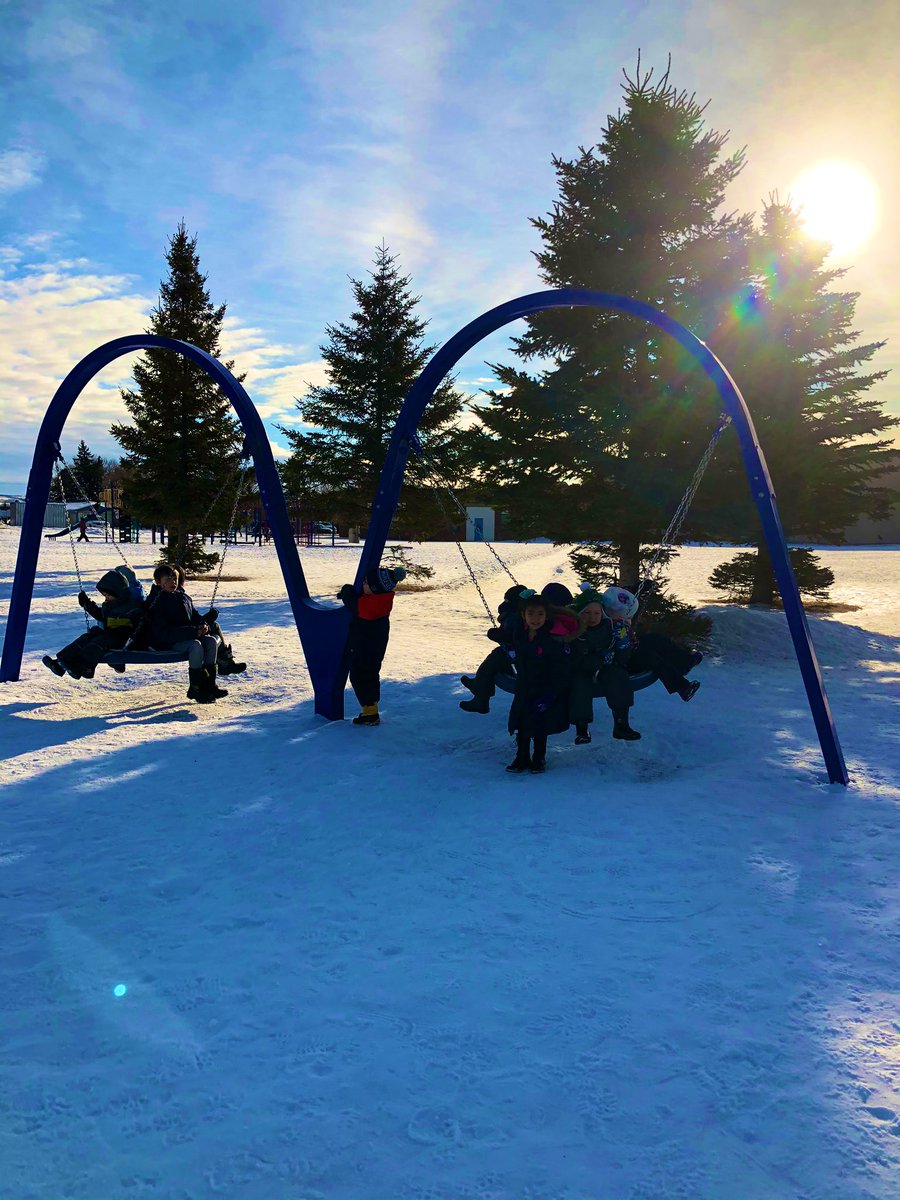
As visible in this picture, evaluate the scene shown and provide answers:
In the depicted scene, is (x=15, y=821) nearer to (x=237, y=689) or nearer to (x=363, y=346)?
(x=237, y=689)

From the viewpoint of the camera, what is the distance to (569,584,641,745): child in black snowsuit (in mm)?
5840

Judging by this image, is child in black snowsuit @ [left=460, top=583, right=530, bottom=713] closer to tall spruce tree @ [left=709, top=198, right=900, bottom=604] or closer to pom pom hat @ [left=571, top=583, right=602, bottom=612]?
pom pom hat @ [left=571, top=583, right=602, bottom=612]

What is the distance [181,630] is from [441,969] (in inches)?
195

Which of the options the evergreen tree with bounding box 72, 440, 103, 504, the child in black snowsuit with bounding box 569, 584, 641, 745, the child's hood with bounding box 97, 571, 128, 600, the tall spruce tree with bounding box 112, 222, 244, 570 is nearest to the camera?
the child in black snowsuit with bounding box 569, 584, 641, 745

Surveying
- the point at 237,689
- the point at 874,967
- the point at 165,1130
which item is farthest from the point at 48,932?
the point at 237,689

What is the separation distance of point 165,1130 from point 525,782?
3.48 meters

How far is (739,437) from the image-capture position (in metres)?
5.77

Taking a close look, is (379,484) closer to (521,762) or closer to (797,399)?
(521,762)

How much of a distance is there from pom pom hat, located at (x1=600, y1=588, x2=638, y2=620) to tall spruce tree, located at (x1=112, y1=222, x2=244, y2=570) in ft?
46.1

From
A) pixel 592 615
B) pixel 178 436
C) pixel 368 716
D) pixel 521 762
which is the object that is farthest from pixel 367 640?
pixel 178 436

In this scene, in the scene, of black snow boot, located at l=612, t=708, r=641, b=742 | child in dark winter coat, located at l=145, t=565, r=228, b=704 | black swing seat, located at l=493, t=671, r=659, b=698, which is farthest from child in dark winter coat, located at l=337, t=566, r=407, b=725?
black snow boot, located at l=612, t=708, r=641, b=742

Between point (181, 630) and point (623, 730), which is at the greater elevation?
point (181, 630)

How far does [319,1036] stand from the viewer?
8.54 ft

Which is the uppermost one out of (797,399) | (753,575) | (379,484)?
(797,399)
